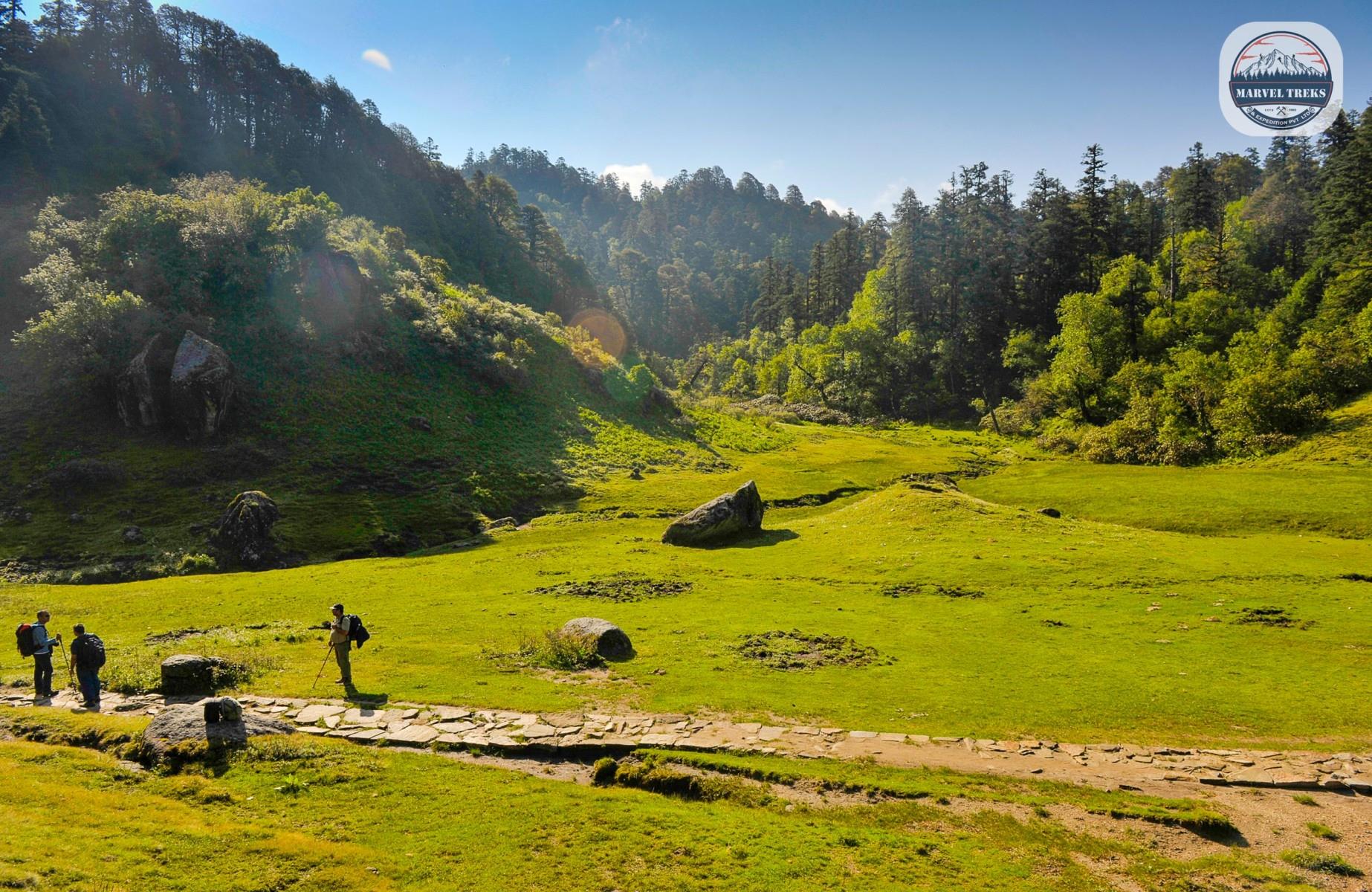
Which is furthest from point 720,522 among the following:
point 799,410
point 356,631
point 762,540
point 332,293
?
point 799,410

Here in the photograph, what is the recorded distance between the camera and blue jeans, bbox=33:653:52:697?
771 inches

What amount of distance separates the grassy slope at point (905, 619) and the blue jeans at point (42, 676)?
259 centimetres

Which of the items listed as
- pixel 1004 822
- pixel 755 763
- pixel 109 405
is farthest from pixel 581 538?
pixel 109 405

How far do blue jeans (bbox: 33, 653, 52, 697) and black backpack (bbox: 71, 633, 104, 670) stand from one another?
2.18 metres

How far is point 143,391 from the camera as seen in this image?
172 feet

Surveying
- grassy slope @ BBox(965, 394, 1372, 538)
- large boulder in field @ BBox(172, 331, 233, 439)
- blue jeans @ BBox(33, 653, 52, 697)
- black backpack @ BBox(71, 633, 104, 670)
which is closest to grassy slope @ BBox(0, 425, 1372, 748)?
grassy slope @ BBox(965, 394, 1372, 538)

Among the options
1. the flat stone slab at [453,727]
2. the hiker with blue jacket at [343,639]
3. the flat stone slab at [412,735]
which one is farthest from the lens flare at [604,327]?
the flat stone slab at [412,735]

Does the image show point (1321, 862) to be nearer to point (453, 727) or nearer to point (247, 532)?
point (453, 727)

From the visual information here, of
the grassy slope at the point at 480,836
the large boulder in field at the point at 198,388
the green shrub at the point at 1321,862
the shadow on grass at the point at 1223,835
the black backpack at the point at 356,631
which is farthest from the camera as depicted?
the large boulder in field at the point at 198,388

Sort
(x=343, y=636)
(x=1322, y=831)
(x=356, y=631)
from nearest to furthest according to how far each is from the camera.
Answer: (x=1322, y=831) → (x=343, y=636) → (x=356, y=631)

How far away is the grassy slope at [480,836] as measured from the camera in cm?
1062

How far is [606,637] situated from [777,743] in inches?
321

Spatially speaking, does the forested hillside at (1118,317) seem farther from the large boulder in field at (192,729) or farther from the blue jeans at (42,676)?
the blue jeans at (42,676)

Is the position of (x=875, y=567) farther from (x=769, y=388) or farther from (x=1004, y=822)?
(x=769, y=388)
